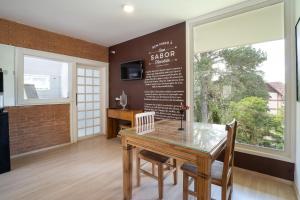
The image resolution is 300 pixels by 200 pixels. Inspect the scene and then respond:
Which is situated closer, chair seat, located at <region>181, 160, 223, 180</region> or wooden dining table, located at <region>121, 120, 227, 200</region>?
wooden dining table, located at <region>121, 120, 227, 200</region>

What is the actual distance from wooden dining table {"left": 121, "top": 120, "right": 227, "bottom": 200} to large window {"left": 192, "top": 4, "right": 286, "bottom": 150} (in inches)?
43.3

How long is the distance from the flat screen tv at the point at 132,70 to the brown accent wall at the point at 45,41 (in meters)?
0.85

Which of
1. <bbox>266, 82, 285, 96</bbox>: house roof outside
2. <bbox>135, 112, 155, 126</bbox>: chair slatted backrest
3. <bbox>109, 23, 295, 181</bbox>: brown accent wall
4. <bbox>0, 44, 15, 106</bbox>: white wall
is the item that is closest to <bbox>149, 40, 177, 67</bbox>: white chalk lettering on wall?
<bbox>109, 23, 295, 181</bbox>: brown accent wall

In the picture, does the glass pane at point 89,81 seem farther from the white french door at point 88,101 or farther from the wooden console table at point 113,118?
the wooden console table at point 113,118

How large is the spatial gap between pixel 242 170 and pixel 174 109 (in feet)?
4.99

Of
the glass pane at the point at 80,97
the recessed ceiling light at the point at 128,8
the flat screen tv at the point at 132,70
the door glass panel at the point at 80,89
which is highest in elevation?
the recessed ceiling light at the point at 128,8

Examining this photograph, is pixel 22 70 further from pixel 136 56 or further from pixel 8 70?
pixel 136 56

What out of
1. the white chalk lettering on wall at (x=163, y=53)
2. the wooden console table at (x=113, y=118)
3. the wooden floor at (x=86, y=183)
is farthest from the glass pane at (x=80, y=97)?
the white chalk lettering on wall at (x=163, y=53)

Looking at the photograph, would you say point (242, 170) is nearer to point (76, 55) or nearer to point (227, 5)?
point (227, 5)

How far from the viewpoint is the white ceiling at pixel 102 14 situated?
2523 mm

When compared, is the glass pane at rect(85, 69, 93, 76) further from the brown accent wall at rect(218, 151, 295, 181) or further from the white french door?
the brown accent wall at rect(218, 151, 295, 181)

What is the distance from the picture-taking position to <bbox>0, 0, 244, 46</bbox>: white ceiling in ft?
8.28

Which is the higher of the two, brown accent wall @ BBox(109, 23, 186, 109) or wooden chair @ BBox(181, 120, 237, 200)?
brown accent wall @ BBox(109, 23, 186, 109)

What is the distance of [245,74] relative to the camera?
2635mm
